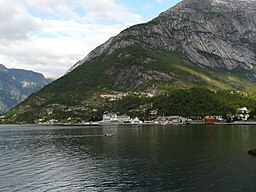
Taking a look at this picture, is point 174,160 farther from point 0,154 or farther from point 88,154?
point 0,154

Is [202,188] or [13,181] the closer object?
[202,188]

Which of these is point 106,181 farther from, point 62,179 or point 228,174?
point 228,174

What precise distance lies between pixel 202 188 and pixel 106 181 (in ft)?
55.9

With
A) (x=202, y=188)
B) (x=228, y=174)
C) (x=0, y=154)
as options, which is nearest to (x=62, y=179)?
(x=202, y=188)

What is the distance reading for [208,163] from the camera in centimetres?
7688

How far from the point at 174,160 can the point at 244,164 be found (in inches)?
630

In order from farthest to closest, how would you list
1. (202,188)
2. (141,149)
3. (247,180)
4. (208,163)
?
1. (141,149)
2. (208,163)
3. (247,180)
4. (202,188)

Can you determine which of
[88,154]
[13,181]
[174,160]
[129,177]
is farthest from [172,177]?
[88,154]

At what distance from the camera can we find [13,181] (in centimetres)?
6294

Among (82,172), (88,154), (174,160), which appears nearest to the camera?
(82,172)

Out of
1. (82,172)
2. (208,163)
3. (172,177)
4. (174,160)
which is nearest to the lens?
(172,177)

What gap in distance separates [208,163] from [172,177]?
1633cm

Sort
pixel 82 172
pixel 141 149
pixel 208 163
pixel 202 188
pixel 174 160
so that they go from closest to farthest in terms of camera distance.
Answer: pixel 202 188
pixel 82 172
pixel 208 163
pixel 174 160
pixel 141 149

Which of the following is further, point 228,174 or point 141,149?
point 141,149
